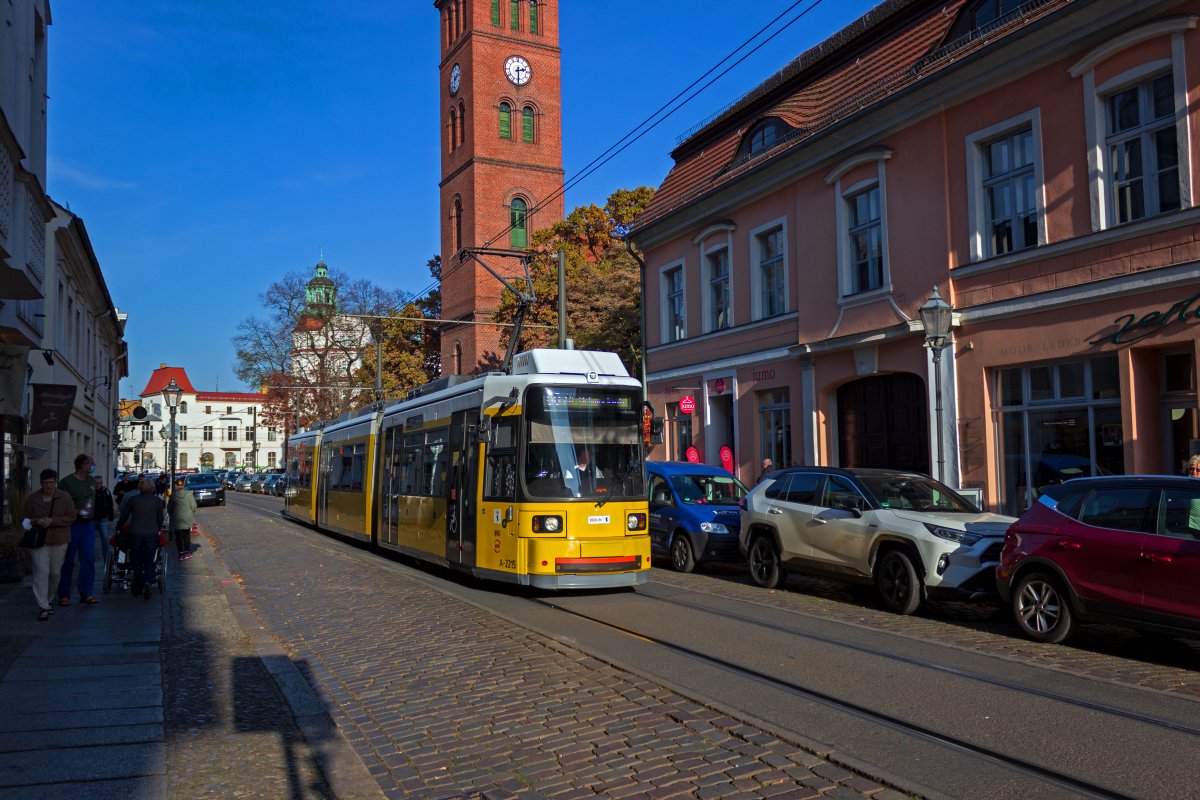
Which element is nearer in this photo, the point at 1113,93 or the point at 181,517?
the point at 1113,93

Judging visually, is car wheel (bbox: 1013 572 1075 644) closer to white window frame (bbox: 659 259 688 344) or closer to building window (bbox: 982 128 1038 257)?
building window (bbox: 982 128 1038 257)

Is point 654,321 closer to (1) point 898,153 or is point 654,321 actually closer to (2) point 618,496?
(1) point 898,153

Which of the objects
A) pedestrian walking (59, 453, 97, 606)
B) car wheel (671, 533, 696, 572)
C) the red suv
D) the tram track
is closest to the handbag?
pedestrian walking (59, 453, 97, 606)

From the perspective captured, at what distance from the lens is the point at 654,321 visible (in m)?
28.7

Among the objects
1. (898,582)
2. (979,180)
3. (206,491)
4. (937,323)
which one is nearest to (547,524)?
(898,582)

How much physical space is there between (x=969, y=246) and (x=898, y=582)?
318 inches

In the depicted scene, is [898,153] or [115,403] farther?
[115,403]

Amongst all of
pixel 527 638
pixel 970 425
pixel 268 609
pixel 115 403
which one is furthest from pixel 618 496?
pixel 115 403

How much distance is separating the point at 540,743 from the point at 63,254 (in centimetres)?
2513

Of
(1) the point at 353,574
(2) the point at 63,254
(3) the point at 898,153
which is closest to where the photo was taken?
(1) the point at 353,574

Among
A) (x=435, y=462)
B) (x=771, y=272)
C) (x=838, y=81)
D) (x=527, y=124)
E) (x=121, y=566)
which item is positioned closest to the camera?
(x=121, y=566)

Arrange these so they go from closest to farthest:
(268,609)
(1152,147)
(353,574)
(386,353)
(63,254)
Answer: (268,609), (1152,147), (353,574), (63,254), (386,353)

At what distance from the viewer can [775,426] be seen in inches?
900

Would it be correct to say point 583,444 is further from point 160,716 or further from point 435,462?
point 160,716
